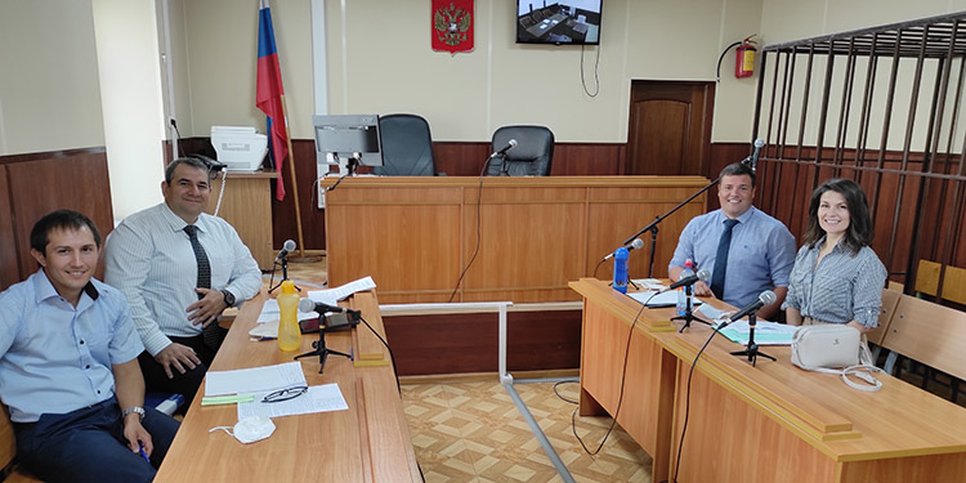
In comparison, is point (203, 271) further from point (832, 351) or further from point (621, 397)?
point (832, 351)

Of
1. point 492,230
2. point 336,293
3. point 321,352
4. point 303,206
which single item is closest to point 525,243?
point 492,230

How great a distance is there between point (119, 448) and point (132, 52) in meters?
3.83

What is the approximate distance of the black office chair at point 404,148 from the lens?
512 cm

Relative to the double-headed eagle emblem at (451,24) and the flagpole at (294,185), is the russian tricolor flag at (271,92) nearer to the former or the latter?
the flagpole at (294,185)

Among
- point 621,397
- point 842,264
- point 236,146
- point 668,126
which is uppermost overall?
point 668,126

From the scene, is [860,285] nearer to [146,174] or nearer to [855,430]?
[855,430]

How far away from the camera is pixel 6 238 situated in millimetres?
2117

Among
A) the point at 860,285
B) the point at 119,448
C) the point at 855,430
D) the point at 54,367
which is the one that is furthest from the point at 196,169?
the point at 860,285

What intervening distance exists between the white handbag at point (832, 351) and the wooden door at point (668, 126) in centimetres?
487

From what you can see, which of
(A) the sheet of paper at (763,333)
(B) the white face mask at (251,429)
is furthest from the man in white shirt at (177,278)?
(A) the sheet of paper at (763,333)

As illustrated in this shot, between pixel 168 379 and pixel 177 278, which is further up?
pixel 177 278

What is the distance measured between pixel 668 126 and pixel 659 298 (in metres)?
4.47

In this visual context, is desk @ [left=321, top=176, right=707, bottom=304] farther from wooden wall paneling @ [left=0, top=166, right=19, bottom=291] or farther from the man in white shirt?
wooden wall paneling @ [left=0, top=166, right=19, bottom=291]

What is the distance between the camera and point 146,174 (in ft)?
15.3
